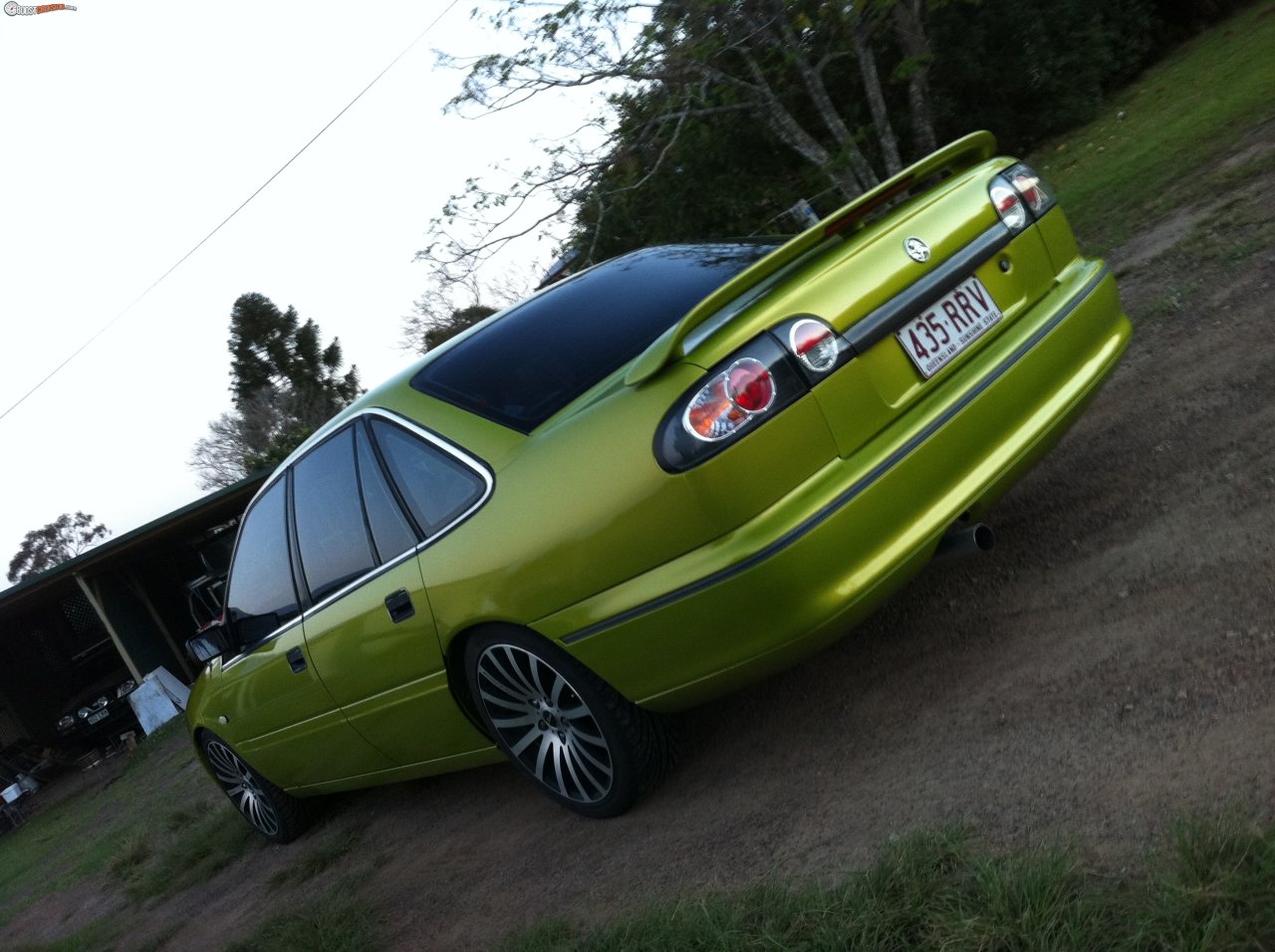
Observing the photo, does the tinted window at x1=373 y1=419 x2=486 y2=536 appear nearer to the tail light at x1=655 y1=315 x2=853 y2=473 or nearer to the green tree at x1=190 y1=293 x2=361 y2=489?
the tail light at x1=655 y1=315 x2=853 y2=473

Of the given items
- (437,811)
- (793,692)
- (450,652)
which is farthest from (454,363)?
(437,811)

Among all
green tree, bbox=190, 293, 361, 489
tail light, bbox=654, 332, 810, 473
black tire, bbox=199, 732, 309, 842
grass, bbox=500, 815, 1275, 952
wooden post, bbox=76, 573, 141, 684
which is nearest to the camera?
grass, bbox=500, 815, 1275, 952

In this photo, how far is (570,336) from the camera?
3932 mm

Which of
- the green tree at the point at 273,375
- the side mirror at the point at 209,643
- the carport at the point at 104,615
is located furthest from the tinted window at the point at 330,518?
the green tree at the point at 273,375

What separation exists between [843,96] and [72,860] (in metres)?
14.2

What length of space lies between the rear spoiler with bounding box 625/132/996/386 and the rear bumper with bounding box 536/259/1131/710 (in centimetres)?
50

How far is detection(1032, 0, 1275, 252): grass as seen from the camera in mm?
8430

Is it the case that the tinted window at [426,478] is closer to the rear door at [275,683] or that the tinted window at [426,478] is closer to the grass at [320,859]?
the rear door at [275,683]

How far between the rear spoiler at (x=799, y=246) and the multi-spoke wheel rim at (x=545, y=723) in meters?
0.98

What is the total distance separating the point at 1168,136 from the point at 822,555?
9665 millimetres

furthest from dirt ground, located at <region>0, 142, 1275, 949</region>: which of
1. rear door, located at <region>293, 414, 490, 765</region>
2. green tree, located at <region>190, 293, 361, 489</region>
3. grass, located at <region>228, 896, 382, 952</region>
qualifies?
green tree, located at <region>190, 293, 361, 489</region>

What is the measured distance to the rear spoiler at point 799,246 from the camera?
121 inches

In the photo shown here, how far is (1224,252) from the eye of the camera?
6.17m

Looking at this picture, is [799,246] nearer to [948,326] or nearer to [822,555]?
[948,326]
